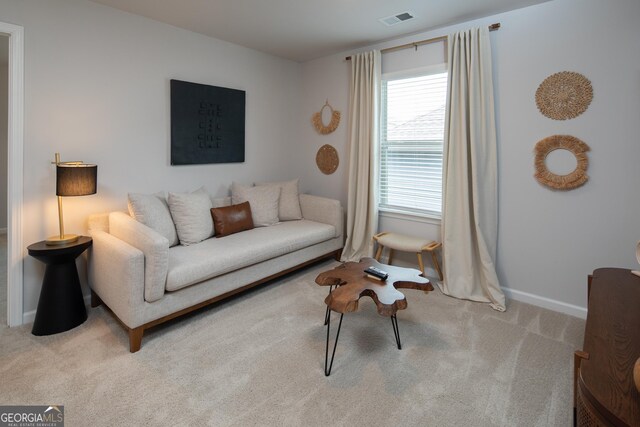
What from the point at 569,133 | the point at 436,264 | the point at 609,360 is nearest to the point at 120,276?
the point at 609,360

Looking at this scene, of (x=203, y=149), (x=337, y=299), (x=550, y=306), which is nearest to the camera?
(x=337, y=299)

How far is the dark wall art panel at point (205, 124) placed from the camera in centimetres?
340

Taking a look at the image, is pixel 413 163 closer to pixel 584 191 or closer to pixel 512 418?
pixel 584 191

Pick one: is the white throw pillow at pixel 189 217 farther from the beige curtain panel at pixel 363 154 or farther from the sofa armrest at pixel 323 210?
the beige curtain panel at pixel 363 154

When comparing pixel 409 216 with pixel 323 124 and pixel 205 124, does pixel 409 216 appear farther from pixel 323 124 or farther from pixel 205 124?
pixel 205 124

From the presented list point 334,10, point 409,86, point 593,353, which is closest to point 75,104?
point 334,10

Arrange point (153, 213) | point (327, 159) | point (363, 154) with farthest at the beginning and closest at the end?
point (327, 159)
point (363, 154)
point (153, 213)

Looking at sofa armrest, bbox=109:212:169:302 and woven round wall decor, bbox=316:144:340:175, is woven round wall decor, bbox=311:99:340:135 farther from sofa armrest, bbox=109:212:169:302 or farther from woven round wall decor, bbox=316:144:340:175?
sofa armrest, bbox=109:212:169:302

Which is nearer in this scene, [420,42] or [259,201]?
[420,42]

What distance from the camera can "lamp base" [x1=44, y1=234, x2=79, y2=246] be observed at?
250cm

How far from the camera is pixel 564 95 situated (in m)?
2.71

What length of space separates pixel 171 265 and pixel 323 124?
2.69 m

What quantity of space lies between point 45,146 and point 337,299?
2.48 m

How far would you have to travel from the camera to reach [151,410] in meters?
1.76
